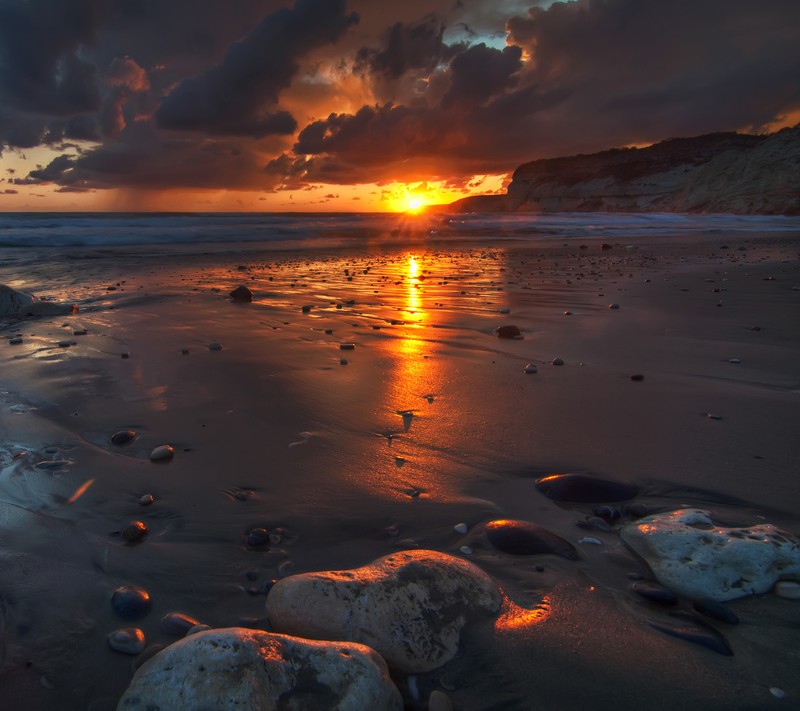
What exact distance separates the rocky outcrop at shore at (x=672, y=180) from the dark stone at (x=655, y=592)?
53151mm

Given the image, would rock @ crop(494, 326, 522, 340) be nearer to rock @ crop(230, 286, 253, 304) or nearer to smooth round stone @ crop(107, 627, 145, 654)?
rock @ crop(230, 286, 253, 304)

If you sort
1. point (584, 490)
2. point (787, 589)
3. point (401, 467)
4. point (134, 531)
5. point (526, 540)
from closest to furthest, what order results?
point (787, 589), point (526, 540), point (134, 531), point (584, 490), point (401, 467)

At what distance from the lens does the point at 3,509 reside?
2.15 m

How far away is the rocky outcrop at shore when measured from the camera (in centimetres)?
4884

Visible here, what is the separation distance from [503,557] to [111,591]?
1.30 metres

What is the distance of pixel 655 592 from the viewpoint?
1.61 meters

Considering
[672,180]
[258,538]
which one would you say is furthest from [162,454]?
[672,180]

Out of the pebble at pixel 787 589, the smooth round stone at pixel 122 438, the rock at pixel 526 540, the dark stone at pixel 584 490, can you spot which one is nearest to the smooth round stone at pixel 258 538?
the rock at pixel 526 540

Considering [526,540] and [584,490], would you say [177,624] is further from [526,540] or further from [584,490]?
[584,490]

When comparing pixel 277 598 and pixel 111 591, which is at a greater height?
pixel 277 598

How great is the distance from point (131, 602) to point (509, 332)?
4.13 metres

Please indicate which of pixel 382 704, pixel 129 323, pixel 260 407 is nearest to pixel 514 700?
pixel 382 704

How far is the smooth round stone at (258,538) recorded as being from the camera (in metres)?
1.92

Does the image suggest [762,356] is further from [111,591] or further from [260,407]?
[111,591]
